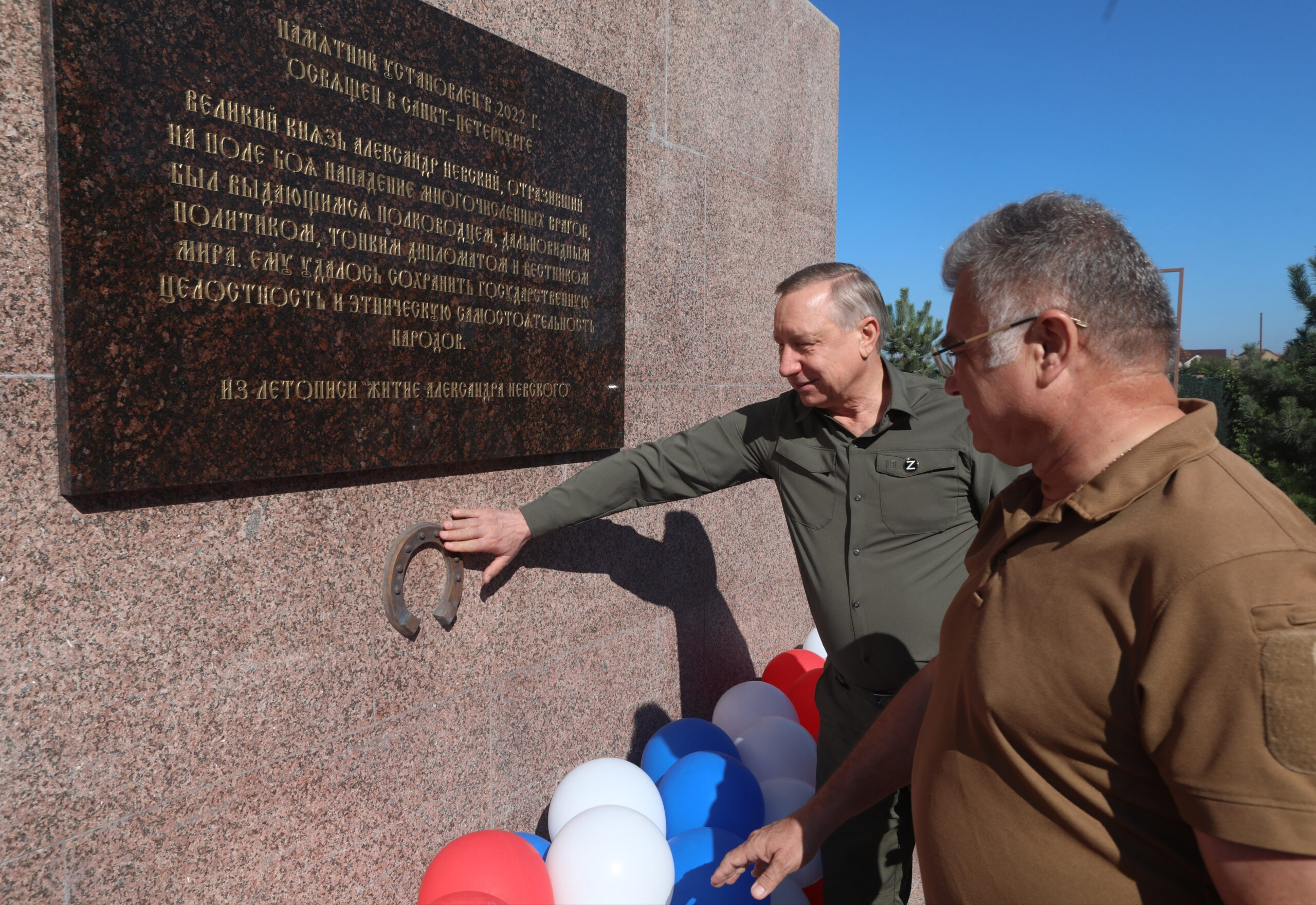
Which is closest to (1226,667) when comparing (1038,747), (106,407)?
(1038,747)

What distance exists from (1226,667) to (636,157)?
271 centimetres

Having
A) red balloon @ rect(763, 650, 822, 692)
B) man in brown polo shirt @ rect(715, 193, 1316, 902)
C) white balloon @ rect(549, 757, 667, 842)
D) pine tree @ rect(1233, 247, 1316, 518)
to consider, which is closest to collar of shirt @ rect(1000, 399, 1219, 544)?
man in brown polo shirt @ rect(715, 193, 1316, 902)

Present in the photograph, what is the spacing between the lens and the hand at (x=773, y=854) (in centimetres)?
152

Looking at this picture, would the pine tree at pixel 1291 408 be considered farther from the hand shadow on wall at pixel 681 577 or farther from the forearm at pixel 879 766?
the forearm at pixel 879 766

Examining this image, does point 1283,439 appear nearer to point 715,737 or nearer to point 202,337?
point 715,737

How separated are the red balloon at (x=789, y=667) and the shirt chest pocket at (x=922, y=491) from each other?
1.46 m

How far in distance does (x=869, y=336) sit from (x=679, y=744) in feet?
5.03

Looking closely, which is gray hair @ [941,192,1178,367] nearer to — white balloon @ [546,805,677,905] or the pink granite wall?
white balloon @ [546,805,677,905]

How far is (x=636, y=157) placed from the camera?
311cm

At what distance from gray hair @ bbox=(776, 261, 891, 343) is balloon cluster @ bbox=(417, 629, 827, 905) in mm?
1456

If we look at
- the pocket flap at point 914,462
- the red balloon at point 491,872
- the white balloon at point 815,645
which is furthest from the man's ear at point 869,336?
the white balloon at point 815,645

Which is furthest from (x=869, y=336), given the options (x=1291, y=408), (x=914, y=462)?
(x=1291, y=408)

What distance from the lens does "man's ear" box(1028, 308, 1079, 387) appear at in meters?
1.09

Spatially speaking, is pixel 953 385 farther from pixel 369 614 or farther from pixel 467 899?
pixel 369 614
